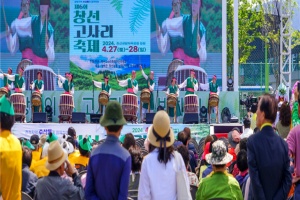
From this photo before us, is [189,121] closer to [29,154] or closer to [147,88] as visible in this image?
[147,88]

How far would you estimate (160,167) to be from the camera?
5223 millimetres

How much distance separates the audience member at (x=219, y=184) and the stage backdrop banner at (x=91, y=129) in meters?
11.8

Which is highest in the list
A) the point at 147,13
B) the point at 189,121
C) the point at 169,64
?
the point at 147,13

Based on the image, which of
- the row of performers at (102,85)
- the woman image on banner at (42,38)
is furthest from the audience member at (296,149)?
the woman image on banner at (42,38)

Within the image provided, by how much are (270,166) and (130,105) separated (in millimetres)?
15724

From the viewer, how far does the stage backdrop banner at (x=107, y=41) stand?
75.7ft

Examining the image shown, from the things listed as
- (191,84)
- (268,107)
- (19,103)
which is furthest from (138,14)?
(268,107)

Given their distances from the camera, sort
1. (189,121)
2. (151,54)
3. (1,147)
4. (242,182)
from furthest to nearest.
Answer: (151,54)
(189,121)
(242,182)
(1,147)

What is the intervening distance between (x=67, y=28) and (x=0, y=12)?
7.75 ft

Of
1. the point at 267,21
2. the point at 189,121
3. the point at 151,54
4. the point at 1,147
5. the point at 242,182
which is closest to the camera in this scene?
the point at 1,147

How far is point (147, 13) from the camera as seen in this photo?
2338cm

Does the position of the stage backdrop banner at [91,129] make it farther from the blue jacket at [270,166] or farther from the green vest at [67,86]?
the blue jacket at [270,166]

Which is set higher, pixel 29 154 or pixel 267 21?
pixel 267 21

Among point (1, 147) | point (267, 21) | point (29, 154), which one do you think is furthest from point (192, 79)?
point (1, 147)
